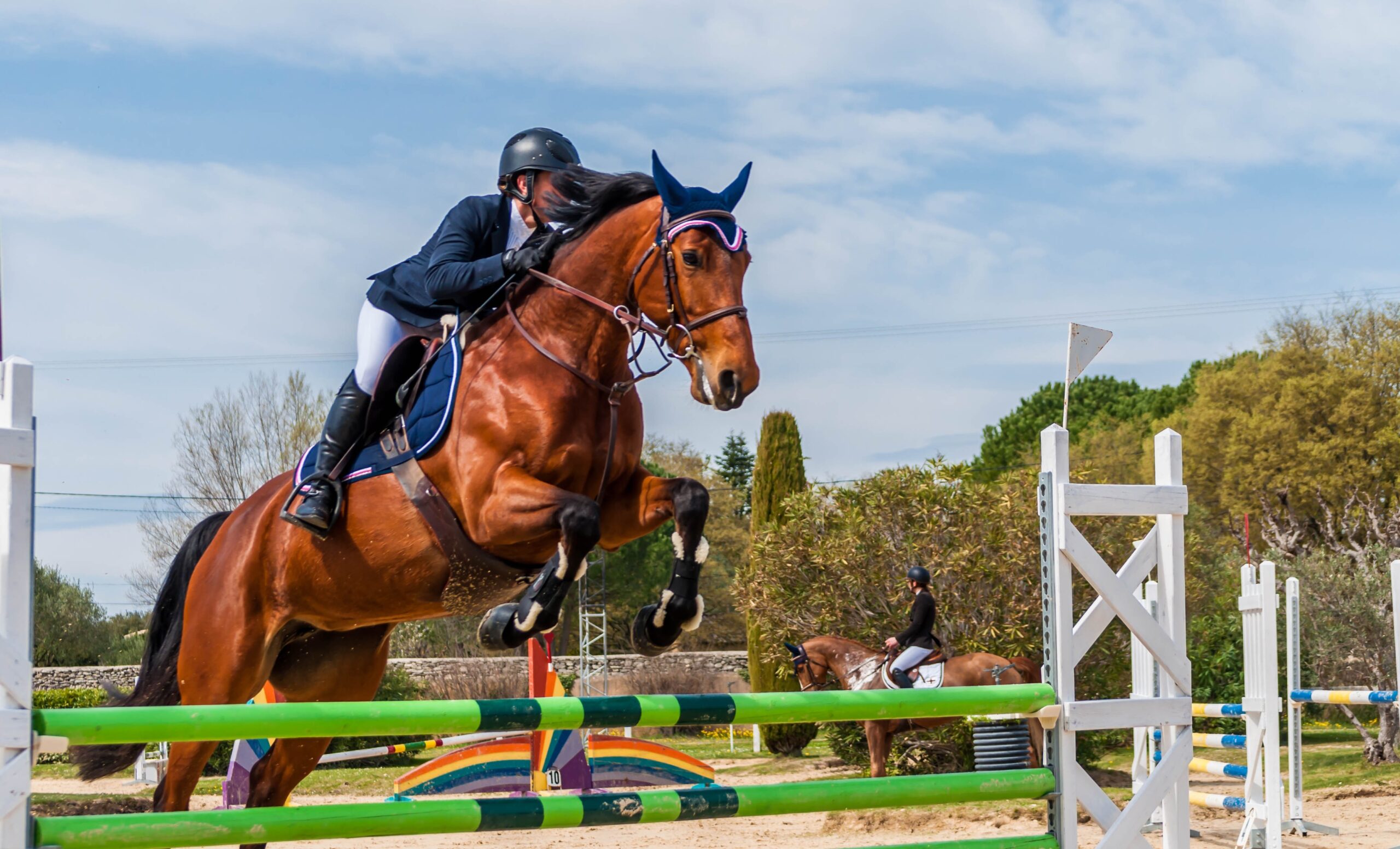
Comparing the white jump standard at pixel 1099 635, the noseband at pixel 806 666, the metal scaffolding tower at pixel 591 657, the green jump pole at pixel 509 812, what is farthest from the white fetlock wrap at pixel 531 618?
the metal scaffolding tower at pixel 591 657

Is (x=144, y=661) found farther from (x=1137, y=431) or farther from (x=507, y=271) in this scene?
(x=1137, y=431)

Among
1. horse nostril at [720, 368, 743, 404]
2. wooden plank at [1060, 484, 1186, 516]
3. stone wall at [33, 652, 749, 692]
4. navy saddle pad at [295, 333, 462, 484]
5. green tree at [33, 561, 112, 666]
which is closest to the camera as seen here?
horse nostril at [720, 368, 743, 404]

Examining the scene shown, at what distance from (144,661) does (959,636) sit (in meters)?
8.86

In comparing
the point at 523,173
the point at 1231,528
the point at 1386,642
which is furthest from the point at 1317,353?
the point at 523,173

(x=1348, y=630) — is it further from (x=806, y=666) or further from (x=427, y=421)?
(x=427, y=421)

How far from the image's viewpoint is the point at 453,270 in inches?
162

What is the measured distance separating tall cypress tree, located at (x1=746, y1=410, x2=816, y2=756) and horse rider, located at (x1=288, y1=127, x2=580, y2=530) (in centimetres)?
1081

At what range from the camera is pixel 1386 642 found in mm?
14000

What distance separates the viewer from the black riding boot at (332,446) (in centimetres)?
411

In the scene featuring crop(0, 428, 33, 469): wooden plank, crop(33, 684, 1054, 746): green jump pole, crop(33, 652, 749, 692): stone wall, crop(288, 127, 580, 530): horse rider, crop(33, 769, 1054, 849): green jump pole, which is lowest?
crop(33, 652, 749, 692): stone wall

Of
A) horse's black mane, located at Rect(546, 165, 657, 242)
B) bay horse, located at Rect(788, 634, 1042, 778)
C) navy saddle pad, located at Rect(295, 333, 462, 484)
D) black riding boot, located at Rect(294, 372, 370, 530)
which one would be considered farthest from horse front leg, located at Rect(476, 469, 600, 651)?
bay horse, located at Rect(788, 634, 1042, 778)

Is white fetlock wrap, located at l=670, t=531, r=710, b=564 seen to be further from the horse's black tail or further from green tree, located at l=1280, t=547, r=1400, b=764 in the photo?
green tree, located at l=1280, t=547, r=1400, b=764

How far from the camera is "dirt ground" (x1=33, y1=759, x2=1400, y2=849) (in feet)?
26.7

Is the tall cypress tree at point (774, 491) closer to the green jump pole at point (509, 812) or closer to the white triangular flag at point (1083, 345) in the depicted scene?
the white triangular flag at point (1083, 345)
